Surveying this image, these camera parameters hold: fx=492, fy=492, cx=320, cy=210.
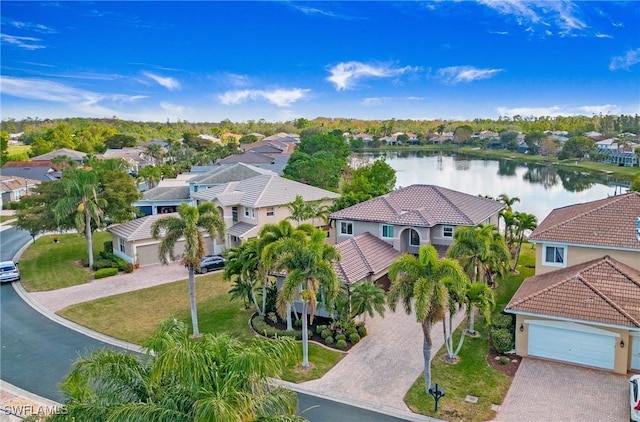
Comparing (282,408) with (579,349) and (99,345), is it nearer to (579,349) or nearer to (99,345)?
(579,349)

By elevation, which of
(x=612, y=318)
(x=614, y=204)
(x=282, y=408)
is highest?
(x=614, y=204)

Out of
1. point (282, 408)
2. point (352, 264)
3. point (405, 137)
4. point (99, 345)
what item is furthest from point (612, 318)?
point (405, 137)

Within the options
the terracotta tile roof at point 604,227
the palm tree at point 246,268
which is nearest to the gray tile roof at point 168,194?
the palm tree at point 246,268

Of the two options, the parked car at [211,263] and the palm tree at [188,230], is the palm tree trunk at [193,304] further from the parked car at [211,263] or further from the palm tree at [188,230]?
the parked car at [211,263]

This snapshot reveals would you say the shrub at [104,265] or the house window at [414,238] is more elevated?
the house window at [414,238]

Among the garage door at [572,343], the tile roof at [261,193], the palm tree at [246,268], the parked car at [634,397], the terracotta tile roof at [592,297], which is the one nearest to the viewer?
the parked car at [634,397]

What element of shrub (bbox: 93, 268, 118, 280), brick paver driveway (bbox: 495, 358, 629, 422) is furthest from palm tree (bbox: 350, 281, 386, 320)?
shrub (bbox: 93, 268, 118, 280)

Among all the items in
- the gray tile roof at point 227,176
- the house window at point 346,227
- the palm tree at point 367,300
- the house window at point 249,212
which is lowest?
the palm tree at point 367,300

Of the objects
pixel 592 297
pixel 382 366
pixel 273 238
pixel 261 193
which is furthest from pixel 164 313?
pixel 592 297
